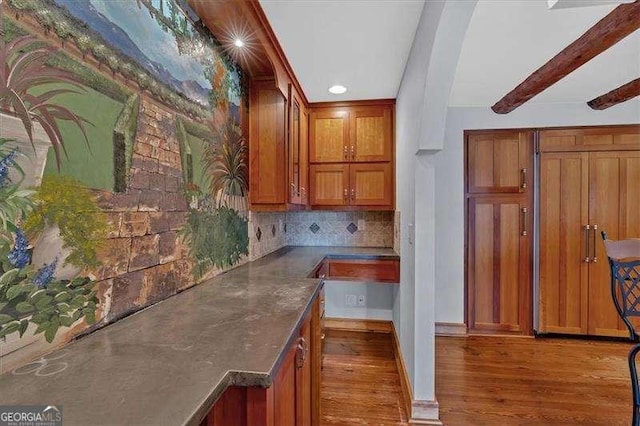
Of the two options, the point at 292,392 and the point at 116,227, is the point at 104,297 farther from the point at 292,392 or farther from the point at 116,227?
the point at 292,392

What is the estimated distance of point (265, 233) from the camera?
270cm

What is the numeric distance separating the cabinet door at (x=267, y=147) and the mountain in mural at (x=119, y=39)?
81 centimetres

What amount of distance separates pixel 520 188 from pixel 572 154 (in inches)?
23.4

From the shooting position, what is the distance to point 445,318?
3.28 m

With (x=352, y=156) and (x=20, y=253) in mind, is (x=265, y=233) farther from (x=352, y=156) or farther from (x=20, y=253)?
(x=20, y=253)

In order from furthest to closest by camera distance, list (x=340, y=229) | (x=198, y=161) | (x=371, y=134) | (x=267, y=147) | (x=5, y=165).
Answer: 1. (x=340, y=229)
2. (x=371, y=134)
3. (x=267, y=147)
4. (x=198, y=161)
5. (x=5, y=165)

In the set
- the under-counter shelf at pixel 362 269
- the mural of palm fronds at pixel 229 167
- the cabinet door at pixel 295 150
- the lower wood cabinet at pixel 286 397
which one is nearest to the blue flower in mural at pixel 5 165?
the lower wood cabinet at pixel 286 397

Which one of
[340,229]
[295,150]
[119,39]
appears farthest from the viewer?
[340,229]

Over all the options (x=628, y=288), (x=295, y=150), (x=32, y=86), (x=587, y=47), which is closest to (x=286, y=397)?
(x=32, y=86)

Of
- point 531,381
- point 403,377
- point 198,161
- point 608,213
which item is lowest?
point 531,381

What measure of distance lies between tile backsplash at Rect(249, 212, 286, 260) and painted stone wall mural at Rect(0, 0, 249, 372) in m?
0.74

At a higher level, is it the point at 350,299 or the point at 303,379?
the point at 303,379

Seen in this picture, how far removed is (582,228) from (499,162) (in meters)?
1.03

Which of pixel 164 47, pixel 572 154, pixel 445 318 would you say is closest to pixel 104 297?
pixel 164 47
